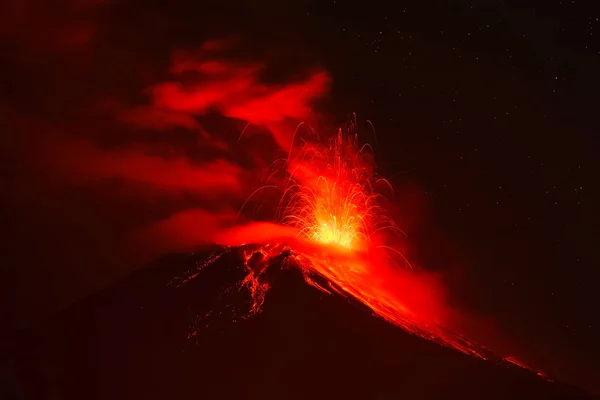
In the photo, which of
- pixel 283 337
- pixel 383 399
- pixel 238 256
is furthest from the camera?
pixel 238 256

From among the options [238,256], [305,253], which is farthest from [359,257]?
[238,256]

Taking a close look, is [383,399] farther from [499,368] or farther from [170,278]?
[170,278]

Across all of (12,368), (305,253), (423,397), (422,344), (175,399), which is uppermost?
(305,253)

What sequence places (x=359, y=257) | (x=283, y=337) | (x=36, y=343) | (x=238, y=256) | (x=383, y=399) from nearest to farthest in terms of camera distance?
(x=383, y=399), (x=283, y=337), (x=36, y=343), (x=238, y=256), (x=359, y=257)

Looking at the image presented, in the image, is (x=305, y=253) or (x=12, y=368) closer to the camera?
(x=12, y=368)

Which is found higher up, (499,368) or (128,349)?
(499,368)

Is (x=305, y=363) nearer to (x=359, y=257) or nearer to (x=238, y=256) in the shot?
(x=238, y=256)
